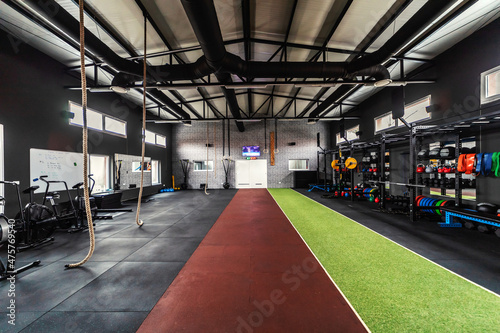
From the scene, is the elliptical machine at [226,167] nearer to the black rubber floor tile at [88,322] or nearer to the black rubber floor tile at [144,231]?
the black rubber floor tile at [144,231]

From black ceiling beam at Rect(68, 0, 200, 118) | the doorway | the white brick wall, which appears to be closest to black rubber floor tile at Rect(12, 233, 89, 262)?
black ceiling beam at Rect(68, 0, 200, 118)

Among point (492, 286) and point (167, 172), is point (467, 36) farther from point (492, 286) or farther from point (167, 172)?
point (167, 172)

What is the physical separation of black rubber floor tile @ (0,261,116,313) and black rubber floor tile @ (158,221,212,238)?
3.76ft

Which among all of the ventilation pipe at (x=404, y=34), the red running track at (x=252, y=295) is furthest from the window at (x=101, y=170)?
the ventilation pipe at (x=404, y=34)

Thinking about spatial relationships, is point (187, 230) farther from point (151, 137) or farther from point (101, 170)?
point (151, 137)

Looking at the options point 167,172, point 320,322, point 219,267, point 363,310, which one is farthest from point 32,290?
point 167,172

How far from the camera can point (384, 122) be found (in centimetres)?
702

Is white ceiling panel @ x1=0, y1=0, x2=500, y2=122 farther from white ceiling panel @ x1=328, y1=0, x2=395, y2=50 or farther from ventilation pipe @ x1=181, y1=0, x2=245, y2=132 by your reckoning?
ventilation pipe @ x1=181, y1=0, x2=245, y2=132

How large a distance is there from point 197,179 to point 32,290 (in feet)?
31.1

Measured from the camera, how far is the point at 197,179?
11367 millimetres

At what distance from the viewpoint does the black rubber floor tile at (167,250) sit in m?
2.58

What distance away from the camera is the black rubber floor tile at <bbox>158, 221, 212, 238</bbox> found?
3.49 metres

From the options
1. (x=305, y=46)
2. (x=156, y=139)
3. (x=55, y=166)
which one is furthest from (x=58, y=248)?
(x=156, y=139)

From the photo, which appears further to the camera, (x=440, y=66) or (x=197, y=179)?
(x=197, y=179)
